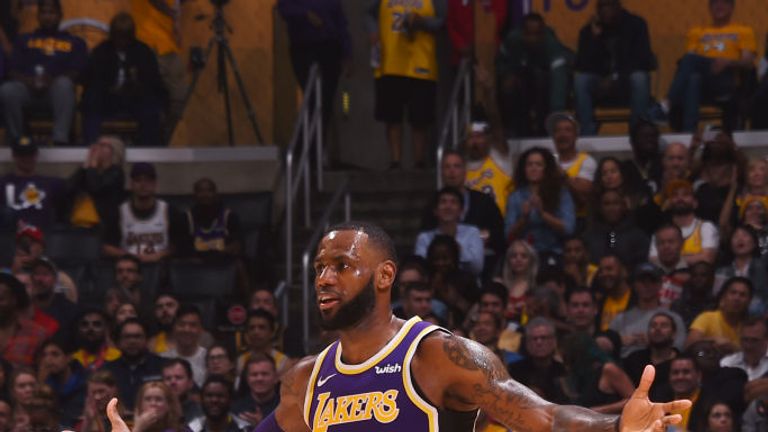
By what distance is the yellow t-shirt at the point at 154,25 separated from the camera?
15.6 meters

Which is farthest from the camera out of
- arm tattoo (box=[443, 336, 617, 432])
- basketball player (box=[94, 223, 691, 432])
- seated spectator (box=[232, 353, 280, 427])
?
seated spectator (box=[232, 353, 280, 427])

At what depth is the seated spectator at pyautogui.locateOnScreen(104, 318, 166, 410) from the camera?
1150 cm

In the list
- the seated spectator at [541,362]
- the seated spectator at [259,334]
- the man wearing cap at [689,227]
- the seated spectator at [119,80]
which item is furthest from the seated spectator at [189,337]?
the man wearing cap at [689,227]

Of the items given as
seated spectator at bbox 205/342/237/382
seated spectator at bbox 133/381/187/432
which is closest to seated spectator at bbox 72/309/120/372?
seated spectator at bbox 205/342/237/382

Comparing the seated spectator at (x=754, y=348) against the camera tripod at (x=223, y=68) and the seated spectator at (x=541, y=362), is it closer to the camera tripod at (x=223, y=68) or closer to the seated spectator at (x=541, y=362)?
the seated spectator at (x=541, y=362)

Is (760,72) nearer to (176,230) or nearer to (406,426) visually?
(176,230)

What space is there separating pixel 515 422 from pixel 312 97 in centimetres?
955

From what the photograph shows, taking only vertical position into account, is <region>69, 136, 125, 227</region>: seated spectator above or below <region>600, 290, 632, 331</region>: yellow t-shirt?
above

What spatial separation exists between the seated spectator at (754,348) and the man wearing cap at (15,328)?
4.94 m

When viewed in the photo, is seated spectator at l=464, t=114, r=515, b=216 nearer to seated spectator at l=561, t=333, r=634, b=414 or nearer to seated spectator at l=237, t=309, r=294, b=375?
seated spectator at l=237, t=309, r=294, b=375

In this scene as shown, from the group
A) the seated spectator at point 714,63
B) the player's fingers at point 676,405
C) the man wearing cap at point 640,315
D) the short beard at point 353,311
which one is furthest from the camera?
Answer: the seated spectator at point 714,63

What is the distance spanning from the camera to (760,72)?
47.9 feet

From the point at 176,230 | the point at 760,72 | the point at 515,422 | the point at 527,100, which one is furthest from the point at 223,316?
the point at 515,422

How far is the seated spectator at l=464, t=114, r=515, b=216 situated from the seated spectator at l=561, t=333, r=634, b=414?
8.40ft
